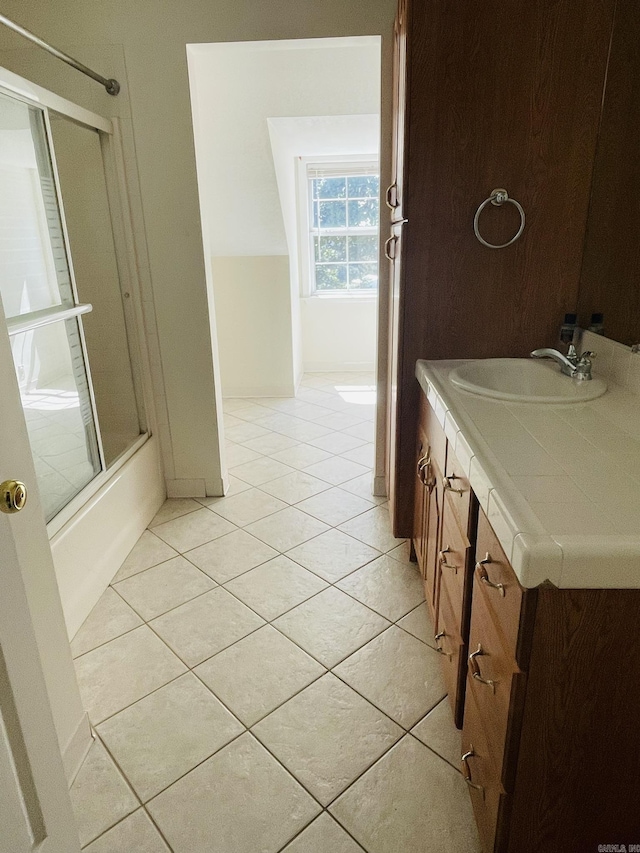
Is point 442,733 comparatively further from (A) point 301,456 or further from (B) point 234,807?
(A) point 301,456

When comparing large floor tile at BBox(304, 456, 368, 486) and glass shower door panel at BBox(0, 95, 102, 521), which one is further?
large floor tile at BBox(304, 456, 368, 486)

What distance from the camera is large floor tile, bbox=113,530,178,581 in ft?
7.34

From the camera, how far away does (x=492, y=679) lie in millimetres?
1020

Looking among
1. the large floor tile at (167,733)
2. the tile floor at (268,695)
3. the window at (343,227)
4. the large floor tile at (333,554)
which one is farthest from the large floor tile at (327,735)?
the window at (343,227)

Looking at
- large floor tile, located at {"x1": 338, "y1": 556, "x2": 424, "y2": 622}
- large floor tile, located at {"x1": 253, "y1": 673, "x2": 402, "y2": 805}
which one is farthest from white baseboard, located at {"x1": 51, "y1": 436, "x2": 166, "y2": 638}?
large floor tile, located at {"x1": 338, "y1": 556, "x2": 424, "y2": 622}

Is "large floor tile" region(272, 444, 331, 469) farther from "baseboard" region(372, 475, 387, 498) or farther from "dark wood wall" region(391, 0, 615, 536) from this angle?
"dark wood wall" region(391, 0, 615, 536)

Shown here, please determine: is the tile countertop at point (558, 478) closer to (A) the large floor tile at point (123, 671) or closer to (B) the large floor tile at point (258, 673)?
(B) the large floor tile at point (258, 673)

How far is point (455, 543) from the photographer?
136 centimetres

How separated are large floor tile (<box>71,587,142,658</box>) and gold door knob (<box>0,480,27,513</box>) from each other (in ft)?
3.87

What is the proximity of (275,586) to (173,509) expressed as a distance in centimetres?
88

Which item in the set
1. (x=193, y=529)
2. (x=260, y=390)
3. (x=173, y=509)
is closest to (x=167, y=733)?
(x=193, y=529)

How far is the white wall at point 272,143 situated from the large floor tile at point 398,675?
2043 mm

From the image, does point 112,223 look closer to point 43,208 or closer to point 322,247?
point 43,208

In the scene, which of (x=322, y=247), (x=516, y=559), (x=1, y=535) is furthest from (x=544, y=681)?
(x=322, y=247)
